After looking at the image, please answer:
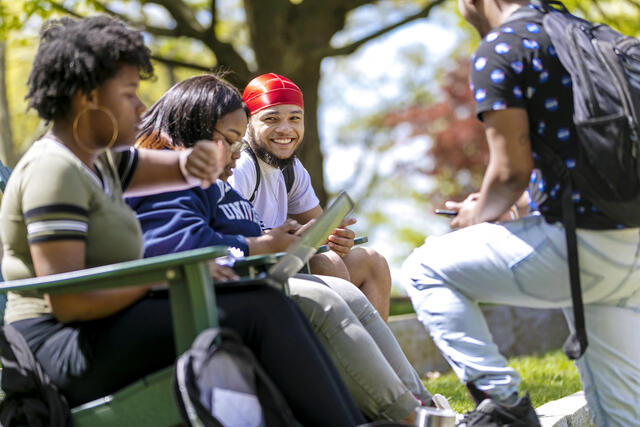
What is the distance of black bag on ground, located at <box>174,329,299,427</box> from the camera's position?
205cm

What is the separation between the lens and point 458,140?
17109mm

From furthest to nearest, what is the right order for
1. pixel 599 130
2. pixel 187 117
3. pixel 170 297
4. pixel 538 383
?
pixel 538 383
pixel 187 117
pixel 599 130
pixel 170 297

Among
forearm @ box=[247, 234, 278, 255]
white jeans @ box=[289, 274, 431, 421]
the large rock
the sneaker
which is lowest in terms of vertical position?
the large rock

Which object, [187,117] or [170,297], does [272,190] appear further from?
[170,297]

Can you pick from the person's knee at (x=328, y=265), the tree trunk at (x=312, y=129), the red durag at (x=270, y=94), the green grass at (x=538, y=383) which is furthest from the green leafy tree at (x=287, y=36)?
the person's knee at (x=328, y=265)

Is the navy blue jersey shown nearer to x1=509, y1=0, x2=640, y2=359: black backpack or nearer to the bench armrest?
the bench armrest

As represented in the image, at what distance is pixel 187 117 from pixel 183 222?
62 cm

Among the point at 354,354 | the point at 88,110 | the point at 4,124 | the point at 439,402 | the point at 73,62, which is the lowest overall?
the point at 439,402

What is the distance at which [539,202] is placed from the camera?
257cm

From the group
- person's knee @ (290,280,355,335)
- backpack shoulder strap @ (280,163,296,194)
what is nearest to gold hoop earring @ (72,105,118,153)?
person's knee @ (290,280,355,335)

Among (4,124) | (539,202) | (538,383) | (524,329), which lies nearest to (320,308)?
(539,202)

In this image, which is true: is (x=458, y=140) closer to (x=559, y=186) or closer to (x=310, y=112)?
(x=310, y=112)

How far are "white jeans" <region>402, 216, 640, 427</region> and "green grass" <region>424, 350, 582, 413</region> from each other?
3.56ft

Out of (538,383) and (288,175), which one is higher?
(288,175)
